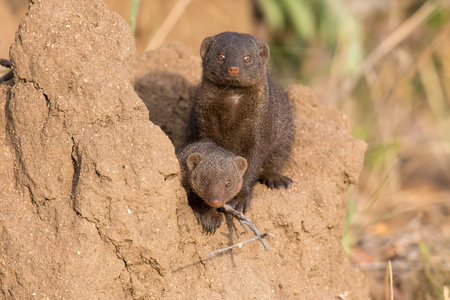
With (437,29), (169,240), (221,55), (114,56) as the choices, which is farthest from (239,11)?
(169,240)

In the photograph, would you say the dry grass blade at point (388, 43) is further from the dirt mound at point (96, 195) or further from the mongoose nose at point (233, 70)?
the dirt mound at point (96, 195)

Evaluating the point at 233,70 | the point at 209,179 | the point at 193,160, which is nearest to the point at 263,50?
the point at 233,70

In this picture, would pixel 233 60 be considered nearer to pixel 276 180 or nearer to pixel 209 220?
pixel 276 180

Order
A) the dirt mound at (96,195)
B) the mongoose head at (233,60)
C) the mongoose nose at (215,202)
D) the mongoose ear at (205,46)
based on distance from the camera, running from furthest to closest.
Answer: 1. the mongoose ear at (205,46)
2. the mongoose head at (233,60)
3. the mongoose nose at (215,202)
4. the dirt mound at (96,195)

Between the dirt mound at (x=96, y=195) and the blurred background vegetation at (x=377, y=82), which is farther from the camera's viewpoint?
the blurred background vegetation at (x=377, y=82)

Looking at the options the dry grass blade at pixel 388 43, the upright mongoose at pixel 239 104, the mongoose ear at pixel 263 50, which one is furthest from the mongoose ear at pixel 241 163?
the dry grass blade at pixel 388 43

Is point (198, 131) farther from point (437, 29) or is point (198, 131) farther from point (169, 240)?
point (437, 29)
